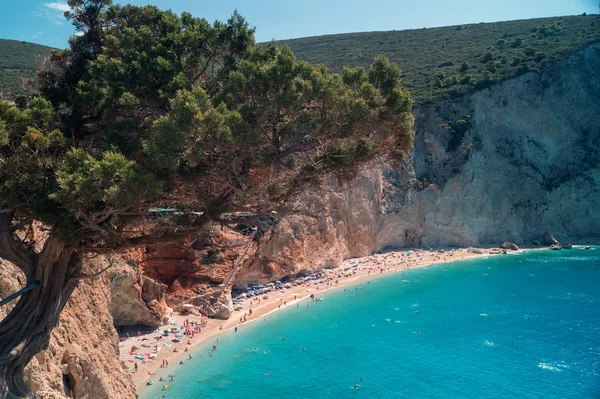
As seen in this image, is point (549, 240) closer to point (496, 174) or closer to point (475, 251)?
point (496, 174)

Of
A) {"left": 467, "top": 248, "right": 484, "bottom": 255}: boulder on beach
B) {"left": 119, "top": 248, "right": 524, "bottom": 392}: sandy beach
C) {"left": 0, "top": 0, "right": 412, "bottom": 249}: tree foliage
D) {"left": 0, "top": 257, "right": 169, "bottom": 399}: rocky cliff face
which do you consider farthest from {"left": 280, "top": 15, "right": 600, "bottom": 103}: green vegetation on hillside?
{"left": 0, "top": 257, "right": 169, "bottom": 399}: rocky cliff face

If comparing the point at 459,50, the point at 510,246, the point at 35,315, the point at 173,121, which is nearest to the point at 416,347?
the point at 35,315

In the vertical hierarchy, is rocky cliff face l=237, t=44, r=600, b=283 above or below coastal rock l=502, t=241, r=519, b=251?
above

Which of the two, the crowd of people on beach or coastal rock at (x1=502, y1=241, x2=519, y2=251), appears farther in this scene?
coastal rock at (x1=502, y1=241, x2=519, y2=251)

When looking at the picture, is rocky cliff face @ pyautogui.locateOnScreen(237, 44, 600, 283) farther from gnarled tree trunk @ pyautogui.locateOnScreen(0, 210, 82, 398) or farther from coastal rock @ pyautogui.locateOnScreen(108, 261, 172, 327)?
gnarled tree trunk @ pyautogui.locateOnScreen(0, 210, 82, 398)

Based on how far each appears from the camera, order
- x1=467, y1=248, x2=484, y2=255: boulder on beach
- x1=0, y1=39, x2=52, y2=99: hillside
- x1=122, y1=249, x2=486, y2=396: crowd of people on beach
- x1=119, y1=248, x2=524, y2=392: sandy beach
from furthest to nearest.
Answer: x1=467, y1=248, x2=484, y2=255: boulder on beach < x1=0, y1=39, x2=52, y2=99: hillside < x1=122, y1=249, x2=486, y2=396: crowd of people on beach < x1=119, y1=248, x2=524, y2=392: sandy beach

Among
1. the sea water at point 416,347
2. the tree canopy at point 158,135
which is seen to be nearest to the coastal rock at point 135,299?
the sea water at point 416,347

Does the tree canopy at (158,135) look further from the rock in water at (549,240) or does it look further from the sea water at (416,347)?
the rock in water at (549,240)

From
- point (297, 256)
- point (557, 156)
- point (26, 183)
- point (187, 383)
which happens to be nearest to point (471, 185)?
point (557, 156)
